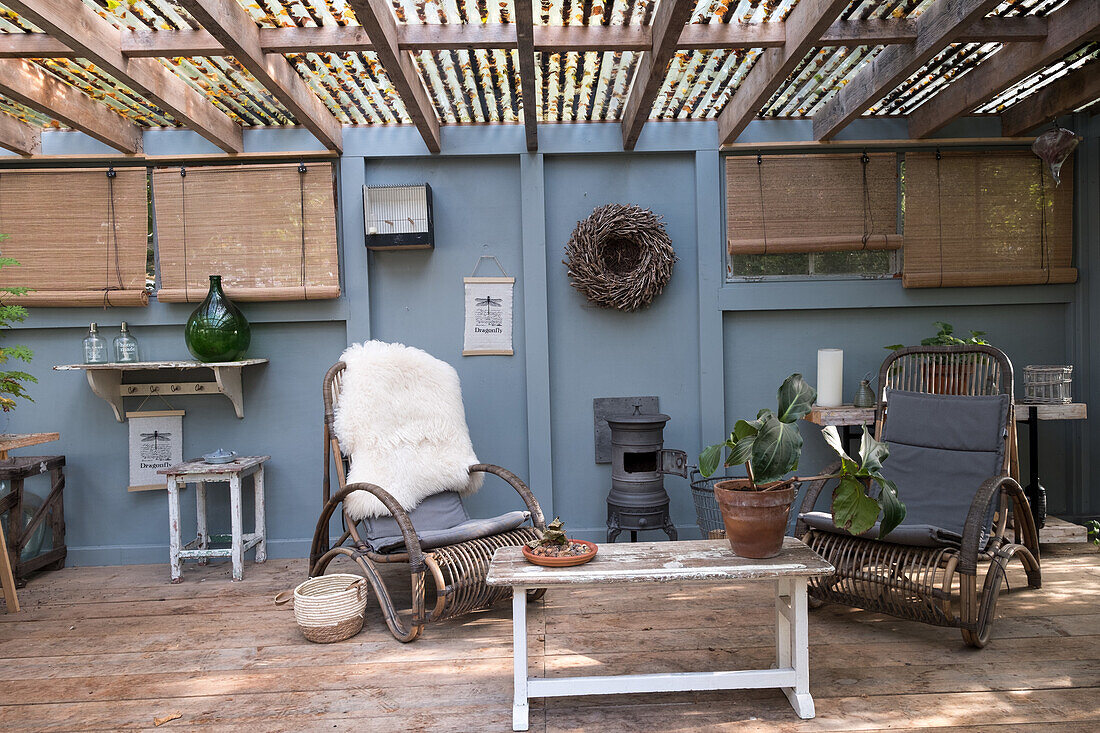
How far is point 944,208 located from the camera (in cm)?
440

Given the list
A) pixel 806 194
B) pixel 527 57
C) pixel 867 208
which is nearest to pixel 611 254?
pixel 806 194

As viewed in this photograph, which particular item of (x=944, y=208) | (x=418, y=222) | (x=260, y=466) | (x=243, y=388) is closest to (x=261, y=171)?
(x=418, y=222)

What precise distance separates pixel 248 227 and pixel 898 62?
12.0 feet

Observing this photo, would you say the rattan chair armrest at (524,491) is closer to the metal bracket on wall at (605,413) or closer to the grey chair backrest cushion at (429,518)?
the grey chair backrest cushion at (429,518)

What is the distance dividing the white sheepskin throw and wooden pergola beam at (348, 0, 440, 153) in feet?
4.05

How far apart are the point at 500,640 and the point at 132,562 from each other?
269 centimetres

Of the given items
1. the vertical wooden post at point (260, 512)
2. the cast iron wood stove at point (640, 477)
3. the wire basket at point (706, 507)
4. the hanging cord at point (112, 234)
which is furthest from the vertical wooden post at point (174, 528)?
the wire basket at point (706, 507)

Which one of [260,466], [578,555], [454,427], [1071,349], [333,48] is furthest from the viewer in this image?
[1071,349]

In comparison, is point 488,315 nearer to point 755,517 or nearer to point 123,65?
point 123,65

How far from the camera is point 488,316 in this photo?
4.39m

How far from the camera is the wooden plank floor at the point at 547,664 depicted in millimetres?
2350

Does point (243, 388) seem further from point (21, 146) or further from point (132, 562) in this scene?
point (21, 146)

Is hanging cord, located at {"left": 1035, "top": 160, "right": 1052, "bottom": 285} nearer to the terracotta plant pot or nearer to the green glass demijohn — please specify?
the terracotta plant pot

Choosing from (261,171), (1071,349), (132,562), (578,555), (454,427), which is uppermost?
(261,171)
